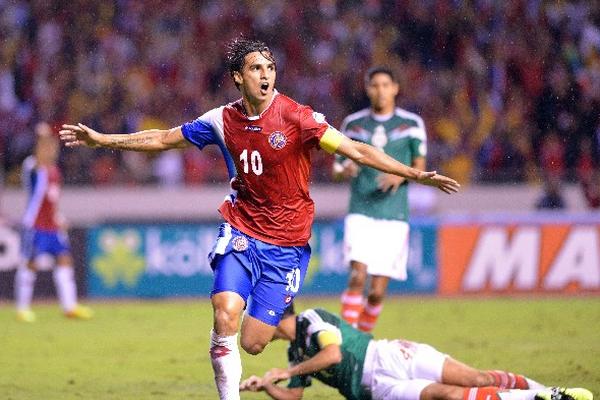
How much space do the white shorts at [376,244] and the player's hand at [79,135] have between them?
3671 mm

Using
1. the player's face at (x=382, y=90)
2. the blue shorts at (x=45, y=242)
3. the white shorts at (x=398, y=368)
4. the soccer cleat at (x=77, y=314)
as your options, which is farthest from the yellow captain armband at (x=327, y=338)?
the blue shorts at (x=45, y=242)

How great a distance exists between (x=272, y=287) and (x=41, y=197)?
27.6 ft

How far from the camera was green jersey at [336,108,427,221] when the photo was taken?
10672 millimetres

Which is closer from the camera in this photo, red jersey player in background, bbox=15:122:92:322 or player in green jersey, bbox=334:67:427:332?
player in green jersey, bbox=334:67:427:332

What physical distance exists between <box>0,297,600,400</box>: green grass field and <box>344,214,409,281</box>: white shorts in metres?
1.21

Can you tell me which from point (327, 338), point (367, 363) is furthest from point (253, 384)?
point (367, 363)

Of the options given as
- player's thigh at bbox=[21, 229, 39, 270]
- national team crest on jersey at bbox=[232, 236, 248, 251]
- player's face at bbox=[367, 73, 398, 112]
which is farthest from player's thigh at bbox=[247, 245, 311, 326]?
player's thigh at bbox=[21, 229, 39, 270]

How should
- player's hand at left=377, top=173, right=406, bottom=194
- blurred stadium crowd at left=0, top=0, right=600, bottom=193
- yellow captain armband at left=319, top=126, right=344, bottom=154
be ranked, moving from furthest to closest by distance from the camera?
blurred stadium crowd at left=0, top=0, right=600, bottom=193
player's hand at left=377, top=173, right=406, bottom=194
yellow captain armband at left=319, top=126, right=344, bottom=154

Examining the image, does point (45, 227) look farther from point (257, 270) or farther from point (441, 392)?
point (441, 392)

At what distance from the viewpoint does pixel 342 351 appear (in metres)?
7.68

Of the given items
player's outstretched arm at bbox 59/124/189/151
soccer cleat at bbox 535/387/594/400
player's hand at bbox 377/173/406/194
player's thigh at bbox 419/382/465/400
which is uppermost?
player's outstretched arm at bbox 59/124/189/151

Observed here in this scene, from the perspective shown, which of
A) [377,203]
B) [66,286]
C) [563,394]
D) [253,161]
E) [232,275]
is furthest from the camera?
[66,286]

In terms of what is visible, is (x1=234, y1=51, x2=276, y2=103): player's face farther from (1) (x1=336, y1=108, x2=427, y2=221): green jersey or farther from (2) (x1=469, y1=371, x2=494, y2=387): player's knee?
(1) (x1=336, y1=108, x2=427, y2=221): green jersey

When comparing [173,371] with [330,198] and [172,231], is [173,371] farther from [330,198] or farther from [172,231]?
[330,198]
